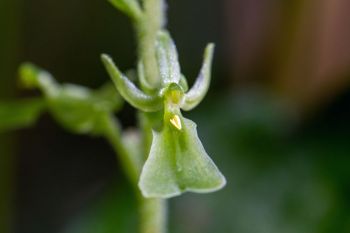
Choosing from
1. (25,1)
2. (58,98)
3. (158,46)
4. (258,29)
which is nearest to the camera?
(158,46)

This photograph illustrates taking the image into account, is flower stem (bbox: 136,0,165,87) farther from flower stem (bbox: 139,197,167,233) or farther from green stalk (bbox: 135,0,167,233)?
flower stem (bbox: 139,197,167,233)

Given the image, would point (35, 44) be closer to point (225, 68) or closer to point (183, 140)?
point (225, 68)

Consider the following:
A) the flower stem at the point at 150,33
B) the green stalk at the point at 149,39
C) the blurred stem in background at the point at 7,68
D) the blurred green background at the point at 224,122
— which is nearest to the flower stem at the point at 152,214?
the green stalk at the point at 149,39

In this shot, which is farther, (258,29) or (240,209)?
(258,29)

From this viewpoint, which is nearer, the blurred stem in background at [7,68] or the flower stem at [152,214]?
the flower stem at [152,214]

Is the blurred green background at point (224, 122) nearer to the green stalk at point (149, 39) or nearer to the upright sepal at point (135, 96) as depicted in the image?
the green stalk at point (149, 39)

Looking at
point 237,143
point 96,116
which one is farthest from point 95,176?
point 96,116

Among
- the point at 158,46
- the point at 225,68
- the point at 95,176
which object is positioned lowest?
the point at 95,176
